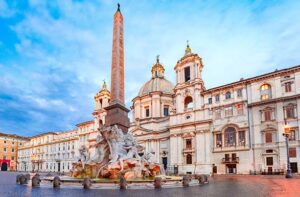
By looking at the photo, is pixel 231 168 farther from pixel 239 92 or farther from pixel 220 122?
pixel 239 92

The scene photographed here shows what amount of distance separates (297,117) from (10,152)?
9053 centimetres

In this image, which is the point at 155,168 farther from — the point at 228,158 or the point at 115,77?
the point at 228,158

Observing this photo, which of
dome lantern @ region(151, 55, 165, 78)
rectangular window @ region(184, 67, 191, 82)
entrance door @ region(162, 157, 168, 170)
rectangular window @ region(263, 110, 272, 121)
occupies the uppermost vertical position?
dome lantern @ region(151, 55, 165, 78)

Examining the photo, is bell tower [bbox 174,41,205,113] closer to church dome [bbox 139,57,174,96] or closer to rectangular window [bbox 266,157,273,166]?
church dome [bbox 139,57,174,96]

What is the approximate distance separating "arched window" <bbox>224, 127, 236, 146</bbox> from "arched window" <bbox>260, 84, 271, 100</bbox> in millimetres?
7205

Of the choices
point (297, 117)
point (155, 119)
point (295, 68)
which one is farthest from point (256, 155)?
point (155, 119)

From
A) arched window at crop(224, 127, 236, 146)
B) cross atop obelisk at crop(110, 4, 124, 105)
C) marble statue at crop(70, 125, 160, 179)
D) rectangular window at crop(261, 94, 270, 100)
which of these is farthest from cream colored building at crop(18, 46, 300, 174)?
cross atop obelisk at crop(110, 4, 124, 105)

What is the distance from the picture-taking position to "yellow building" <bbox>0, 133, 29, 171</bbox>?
286 ft

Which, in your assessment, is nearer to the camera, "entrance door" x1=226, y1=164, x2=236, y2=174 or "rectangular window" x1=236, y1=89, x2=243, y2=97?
"entrance door" x1=226, y1=164, x2=236, y2=174

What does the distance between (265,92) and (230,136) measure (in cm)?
914

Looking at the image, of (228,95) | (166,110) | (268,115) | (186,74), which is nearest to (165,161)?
Result: (166,110)

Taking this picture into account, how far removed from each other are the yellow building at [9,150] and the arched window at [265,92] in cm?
8254

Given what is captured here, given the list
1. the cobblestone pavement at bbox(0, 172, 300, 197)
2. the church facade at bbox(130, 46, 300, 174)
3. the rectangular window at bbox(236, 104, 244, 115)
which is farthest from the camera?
the rectangular window at bbox(236, 104, 244, 115)

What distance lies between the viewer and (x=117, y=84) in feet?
72.0
